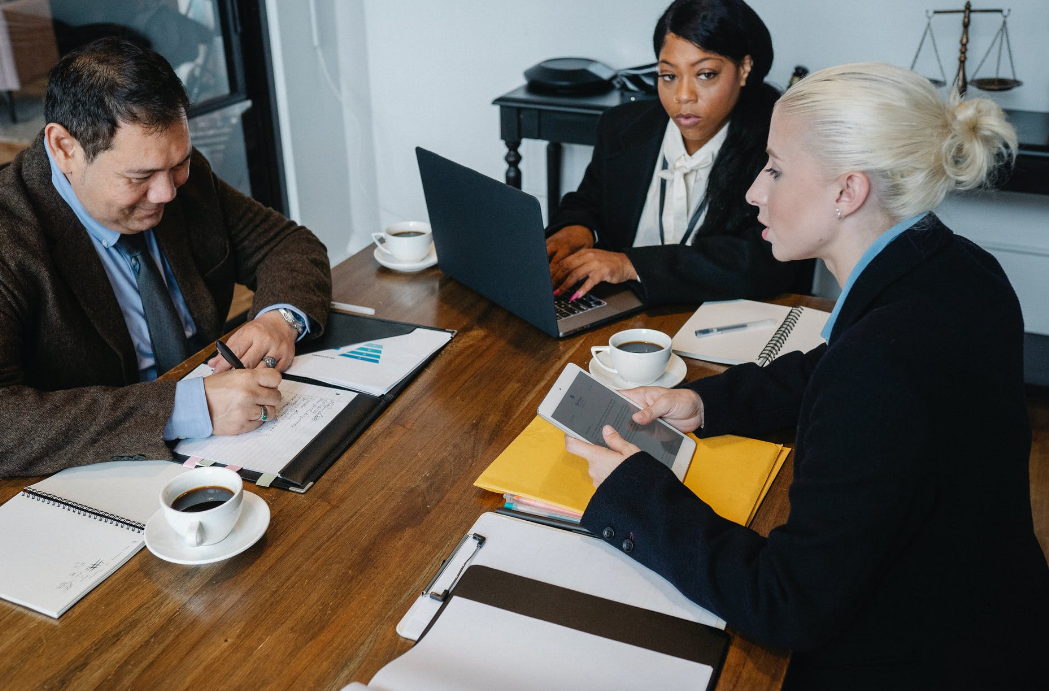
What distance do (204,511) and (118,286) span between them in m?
0.71

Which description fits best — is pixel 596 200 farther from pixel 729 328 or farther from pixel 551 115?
pixel 551 115

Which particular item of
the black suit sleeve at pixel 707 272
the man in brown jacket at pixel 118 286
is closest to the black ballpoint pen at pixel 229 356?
the man in brown jacket at pixel 118 286

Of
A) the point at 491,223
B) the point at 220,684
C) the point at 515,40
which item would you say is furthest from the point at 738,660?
the point at 515,40

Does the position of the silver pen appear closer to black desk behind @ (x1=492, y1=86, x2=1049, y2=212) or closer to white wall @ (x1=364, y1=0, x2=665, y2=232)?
black desk behind @ (x1=492, y1=86, x2=1049, y2=212)

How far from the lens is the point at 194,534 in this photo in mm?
960

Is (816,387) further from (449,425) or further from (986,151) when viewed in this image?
(449,425)

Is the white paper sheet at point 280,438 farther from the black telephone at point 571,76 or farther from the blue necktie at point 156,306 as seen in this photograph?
the black telephone at point 571,76

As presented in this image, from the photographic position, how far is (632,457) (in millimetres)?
1020

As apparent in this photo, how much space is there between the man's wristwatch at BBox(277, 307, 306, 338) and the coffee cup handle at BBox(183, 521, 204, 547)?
551mm

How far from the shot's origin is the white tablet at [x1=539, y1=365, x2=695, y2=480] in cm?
111

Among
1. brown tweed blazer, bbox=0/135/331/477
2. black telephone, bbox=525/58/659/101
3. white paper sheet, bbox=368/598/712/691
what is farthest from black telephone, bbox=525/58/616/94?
white paper sheet, bbox=368/598/712/691

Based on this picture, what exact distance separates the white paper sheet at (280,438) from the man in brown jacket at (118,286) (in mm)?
19

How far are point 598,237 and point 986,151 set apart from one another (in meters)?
1.04

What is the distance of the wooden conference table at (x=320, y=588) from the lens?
33.1 inches
